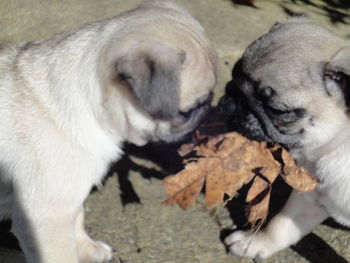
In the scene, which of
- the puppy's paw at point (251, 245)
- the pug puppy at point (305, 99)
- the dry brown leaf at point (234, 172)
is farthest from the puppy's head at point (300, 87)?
the puppy's paw at point (251, 245)

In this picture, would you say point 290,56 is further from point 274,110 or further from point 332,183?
point 332,183

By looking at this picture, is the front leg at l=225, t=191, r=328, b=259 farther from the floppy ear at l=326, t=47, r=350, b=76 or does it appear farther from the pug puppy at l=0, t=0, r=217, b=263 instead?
the pug puppy at l=0, t=0, r=217, b=263

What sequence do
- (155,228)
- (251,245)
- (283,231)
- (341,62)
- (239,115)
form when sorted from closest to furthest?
(341,62) < (239,115) < (283,231) < (251,245) < (155,228)

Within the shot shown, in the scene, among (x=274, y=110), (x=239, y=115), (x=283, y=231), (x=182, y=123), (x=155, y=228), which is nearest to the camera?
(x=274, y=110)

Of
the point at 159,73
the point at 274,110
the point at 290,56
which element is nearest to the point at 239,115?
the point at 274,110

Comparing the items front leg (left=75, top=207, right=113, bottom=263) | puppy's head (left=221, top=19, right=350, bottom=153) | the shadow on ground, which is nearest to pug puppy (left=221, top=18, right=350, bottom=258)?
puppy's head (left=221, top=19, right=350, bottom=153)

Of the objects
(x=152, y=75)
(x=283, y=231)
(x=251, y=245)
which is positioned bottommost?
(x=251, y=245)
